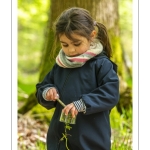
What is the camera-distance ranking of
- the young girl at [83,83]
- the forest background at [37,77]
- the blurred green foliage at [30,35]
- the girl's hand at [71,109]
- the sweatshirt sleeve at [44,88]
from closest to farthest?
1. the girl's hand at [71,109]
2. the young girl at [83,83]
3. the sweatshirt sleeve at [44,88]
4. the forest background at [37,77]
5. the blurred green foliage at [30,35]

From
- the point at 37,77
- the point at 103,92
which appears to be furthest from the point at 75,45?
the point at 37,77

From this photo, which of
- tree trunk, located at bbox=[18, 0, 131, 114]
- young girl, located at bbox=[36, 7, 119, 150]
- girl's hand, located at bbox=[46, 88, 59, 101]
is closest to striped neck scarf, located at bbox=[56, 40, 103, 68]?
young girl, located at bbox=[36, 7, 119, 150]

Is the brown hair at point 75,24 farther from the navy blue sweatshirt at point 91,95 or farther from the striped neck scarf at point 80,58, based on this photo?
the navy blue sweatshirt at point 91,95

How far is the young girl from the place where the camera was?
2.71 meters

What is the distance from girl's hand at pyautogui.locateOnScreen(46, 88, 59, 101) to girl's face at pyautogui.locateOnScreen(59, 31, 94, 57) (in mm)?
301

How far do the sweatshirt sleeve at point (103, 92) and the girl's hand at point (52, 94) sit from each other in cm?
25

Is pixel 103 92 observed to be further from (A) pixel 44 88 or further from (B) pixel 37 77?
(B) pixel 37 77

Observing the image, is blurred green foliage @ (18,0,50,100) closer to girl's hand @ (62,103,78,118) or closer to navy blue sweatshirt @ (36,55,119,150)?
navy blue sweatshirt @ (36,55,119,150)

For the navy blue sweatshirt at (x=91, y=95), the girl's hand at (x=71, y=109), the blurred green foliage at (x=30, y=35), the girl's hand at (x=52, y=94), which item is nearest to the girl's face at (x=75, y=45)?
the navy blue sweatshirt at (x=91, y=95)

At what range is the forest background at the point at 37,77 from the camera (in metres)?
4.49
